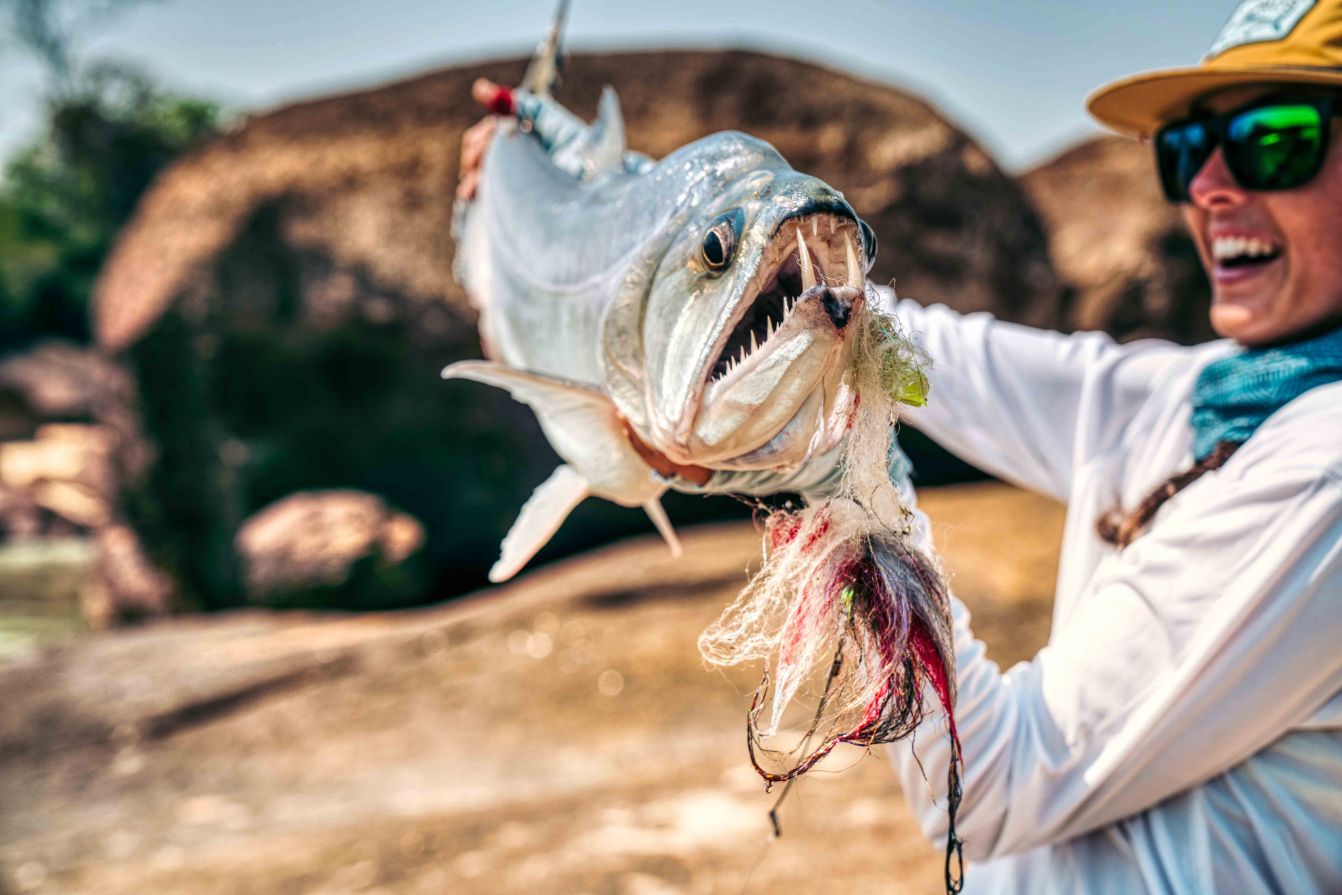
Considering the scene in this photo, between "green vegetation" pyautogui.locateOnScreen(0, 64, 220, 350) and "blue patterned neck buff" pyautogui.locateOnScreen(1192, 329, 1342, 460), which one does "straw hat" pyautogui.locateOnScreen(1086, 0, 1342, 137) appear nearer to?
"blue patterned neck buff" pyautogui.locateOnScreen(1192, 329, 1342, 460)

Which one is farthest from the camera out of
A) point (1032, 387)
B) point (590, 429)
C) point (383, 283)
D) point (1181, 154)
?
point (383, 283)

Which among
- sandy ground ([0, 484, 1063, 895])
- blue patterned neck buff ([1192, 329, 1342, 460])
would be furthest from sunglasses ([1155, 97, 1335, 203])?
sandy ground ([0, 484, 1063, 895])

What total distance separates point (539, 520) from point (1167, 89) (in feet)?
4.48

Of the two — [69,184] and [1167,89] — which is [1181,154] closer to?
[1167,89]

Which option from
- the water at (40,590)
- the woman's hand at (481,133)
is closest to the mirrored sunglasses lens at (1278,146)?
the woman's hand at (481,133)

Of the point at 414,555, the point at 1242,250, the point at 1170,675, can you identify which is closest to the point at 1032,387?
the point at 1242,250

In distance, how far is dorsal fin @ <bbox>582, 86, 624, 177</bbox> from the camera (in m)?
1.59

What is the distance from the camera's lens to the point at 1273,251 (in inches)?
62.6

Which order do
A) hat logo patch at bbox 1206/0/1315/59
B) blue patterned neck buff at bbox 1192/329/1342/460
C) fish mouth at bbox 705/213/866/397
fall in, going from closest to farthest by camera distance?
1. fish mouth at bbox 705/213/866/397
2. blue patterned neck buff at bbox 1192/329/1342/460
3. hat logo patch at bbox 1206/0/1315/59

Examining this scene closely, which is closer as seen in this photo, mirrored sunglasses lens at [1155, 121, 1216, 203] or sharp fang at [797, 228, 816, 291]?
sharp fang at [797, 228, 816, 291]

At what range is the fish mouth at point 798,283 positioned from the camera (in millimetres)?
854

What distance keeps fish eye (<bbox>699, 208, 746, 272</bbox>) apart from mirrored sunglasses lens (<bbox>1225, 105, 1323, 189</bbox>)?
3.56 feet

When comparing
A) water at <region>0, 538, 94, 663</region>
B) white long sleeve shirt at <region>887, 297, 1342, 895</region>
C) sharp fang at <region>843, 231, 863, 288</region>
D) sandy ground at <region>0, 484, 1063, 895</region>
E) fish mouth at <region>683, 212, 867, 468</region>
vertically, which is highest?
sharp fang at <region>843, 231, 863, 288</region>

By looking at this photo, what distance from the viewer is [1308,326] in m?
1.58
